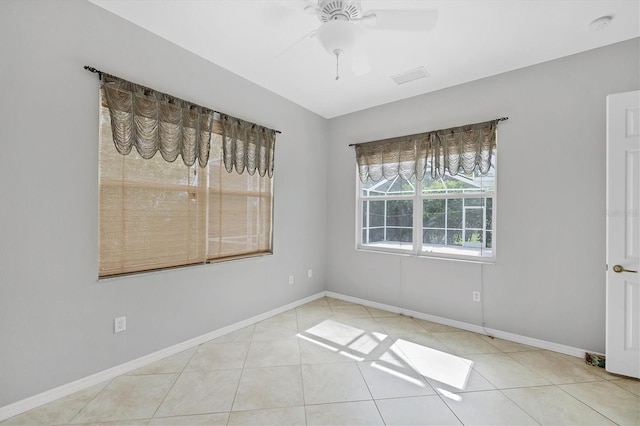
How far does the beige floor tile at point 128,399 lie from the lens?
1.72 m

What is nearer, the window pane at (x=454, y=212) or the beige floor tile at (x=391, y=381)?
the beige floor tile at (x=391, y=381)

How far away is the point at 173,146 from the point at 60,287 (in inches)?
52.3

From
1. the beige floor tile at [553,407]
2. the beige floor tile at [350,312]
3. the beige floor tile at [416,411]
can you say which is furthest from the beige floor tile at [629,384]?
the beige floor tile at [350,312]

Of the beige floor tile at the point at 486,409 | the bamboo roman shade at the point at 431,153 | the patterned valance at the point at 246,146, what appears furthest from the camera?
the bamboo roman shade at the point at 431,153

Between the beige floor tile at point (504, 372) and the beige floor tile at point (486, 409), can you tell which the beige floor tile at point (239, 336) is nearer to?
the beige floor tile at point (486, 409)

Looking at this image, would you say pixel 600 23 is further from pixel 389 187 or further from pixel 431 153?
pixel 389 187

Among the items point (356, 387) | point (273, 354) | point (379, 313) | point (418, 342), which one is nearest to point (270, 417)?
point (356, 387)

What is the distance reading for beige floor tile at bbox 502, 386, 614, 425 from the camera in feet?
5.66

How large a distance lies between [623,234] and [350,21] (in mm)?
2670

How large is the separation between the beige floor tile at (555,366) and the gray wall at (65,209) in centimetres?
301

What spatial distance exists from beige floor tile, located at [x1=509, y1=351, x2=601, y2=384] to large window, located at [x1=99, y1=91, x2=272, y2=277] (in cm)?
286

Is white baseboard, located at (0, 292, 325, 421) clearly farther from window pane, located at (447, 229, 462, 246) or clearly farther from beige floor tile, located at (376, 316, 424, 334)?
window pane, located at (447, 229, 462, 246)

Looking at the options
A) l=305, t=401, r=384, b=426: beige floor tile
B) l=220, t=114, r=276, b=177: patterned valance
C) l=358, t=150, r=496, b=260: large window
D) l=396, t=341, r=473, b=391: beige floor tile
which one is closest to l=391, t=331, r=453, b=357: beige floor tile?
l=396, t=341, r=473, b=391: beige floor tile

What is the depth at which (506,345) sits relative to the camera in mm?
2732
